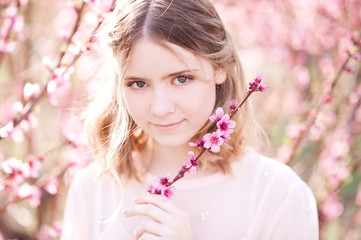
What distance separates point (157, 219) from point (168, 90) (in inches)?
15.4

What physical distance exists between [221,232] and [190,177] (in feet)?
0.74

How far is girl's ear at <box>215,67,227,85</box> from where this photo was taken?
1541 millimetres

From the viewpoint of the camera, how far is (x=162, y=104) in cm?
139

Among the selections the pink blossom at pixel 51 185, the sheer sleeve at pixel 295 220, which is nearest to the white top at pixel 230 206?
the sheer sleeve at pixel 295 220

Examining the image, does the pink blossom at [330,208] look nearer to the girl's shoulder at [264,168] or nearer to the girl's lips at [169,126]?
the girl's shoulder at [264,168]

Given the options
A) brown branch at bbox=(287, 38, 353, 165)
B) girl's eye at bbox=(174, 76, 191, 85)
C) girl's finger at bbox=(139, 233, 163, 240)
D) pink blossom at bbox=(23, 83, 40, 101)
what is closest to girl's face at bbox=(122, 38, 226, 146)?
girl's eye at bbox=(174, 76, 191, 85)

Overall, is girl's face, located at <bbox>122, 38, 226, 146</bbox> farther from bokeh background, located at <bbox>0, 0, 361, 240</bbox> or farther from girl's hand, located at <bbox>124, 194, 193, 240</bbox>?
bokeh background, located at <bbox>0, 0, 361, 240</bbox>

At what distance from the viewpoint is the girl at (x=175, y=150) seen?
1395mm

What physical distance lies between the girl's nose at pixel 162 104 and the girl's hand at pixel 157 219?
25 centimetres

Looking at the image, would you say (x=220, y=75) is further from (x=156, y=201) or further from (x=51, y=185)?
(x=51, y=185)

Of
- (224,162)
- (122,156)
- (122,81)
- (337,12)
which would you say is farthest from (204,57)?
(337,12)

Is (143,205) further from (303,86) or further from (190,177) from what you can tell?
(303,86)

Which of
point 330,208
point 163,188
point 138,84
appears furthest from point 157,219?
point 330,208

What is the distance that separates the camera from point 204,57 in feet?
4.76
